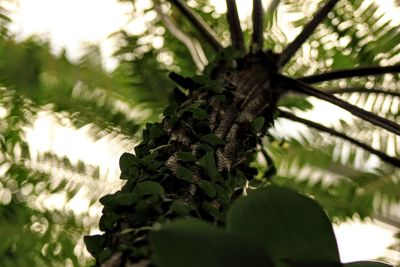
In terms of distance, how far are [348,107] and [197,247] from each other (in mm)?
1013

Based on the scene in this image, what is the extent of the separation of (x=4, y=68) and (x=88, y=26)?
3.12 ft

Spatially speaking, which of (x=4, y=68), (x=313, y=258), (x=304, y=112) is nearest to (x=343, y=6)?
(x=304, y=112)

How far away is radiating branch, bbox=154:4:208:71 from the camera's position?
207cm

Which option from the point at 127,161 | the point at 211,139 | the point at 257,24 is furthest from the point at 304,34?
the point at 127,161

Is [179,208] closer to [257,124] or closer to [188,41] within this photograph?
[257,124]

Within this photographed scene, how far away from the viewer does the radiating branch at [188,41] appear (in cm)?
207

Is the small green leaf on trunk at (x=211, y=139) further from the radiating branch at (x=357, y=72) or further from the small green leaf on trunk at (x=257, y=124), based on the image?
the radiating branch at (x=357, y=72)

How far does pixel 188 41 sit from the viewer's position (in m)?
2.09

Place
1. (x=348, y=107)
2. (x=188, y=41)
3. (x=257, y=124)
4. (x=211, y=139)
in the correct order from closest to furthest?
(x=211, y=139) < (x=257, y=124) < (x=348, y=107) < (x=188, y=41)

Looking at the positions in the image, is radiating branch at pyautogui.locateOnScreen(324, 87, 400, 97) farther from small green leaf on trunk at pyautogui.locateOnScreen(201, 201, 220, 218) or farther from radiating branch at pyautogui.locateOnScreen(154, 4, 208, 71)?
small green leaf on trunk at pyautogui.locateOnScreen(201, 201, 220, 218)

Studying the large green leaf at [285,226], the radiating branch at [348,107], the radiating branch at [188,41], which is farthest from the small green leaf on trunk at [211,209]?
the radiating branch at [188,41]

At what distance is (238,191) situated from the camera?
1.04m

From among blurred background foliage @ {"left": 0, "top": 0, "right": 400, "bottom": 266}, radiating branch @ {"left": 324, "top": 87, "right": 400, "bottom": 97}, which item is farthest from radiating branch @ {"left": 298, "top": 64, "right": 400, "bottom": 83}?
blurred background foliage @ {"left": 0, "top": 0, "right": 400, "bottom": 266}

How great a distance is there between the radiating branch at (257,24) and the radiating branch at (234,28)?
0.04 meters
